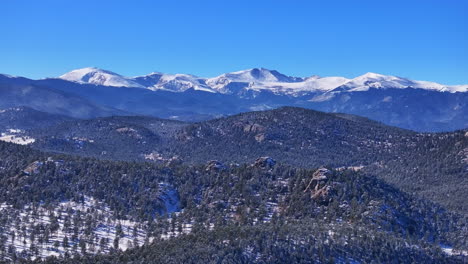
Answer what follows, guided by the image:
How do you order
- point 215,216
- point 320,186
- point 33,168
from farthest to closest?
point 33,168
point 320,186
point 215,216

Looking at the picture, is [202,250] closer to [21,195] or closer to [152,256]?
[152,256]

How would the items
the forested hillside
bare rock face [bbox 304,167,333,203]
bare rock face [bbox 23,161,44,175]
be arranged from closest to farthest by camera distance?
1. the forested hillside
2. bare rock face [bbox 304,167,333,203]
3. bare rock face [bbox 23,161,44,175]

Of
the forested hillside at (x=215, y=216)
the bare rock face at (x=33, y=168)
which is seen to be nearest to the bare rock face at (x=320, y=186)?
the forested hillside at (x=215, y=216)

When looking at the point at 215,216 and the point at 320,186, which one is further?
the point at 320,186

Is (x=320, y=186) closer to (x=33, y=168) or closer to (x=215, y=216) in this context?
(x=215, y=216)

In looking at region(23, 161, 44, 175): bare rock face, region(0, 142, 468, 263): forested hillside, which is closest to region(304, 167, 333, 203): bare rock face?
region(0, 142, 468, 263): forested hillside

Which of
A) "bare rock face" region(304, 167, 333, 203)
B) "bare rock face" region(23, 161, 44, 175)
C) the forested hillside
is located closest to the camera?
the forested hillside

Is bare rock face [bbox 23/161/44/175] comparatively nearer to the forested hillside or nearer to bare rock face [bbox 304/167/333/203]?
the forested hillside

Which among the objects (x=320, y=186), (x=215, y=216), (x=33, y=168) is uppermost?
(x=33, y=168)

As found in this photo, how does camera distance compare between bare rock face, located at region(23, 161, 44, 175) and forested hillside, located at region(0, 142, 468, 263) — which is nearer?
forested hillside, located at region(0, 142, 468, 263)

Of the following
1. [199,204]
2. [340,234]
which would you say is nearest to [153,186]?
[199,204]

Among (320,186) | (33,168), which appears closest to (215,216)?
(320,186)
